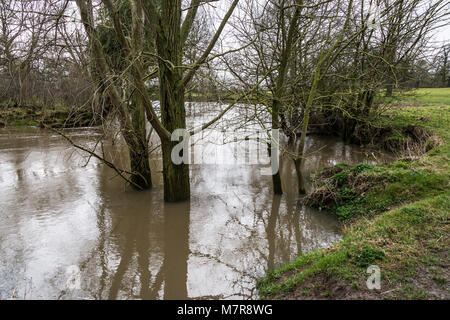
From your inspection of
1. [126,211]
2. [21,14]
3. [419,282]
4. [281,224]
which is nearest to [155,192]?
[126,211]

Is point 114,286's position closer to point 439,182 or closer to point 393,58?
point 439,182

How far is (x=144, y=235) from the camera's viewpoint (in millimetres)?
6098

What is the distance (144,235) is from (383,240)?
4.24m

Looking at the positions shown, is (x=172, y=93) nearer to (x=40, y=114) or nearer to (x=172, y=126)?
(x=172, y=126)

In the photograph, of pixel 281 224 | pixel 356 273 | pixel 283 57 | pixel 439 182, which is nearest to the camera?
pixel 356 273

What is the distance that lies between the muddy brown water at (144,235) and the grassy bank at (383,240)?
565mm

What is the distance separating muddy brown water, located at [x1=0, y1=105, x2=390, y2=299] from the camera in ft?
14.7

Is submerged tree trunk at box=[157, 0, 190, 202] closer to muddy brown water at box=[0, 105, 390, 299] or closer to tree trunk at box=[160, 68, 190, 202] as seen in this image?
tree trunk at box=[160, 68, 190, 202]

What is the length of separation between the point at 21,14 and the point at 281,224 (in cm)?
588

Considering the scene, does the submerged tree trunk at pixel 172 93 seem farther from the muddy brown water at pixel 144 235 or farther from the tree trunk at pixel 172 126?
the muddy brown water at pixel 144 235

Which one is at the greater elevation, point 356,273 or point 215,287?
point 356,273

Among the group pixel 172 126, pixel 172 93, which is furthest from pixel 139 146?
pixel 172 93

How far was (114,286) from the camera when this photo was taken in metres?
4.47

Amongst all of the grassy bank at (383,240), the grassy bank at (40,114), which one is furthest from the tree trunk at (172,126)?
the grassy bank at (383,240)
